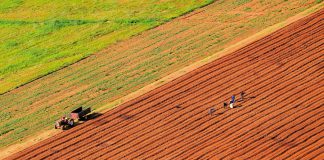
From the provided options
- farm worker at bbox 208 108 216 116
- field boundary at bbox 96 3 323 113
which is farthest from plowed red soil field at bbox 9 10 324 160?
field boundary at bbox 96 3 323 113

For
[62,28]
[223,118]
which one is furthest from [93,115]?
[62,28]

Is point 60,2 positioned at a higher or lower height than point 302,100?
higher

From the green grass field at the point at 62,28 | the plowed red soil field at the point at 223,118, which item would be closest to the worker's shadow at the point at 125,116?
the plowed red soil field at the point at 223,118

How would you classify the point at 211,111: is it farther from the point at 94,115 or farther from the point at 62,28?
the point at 62,28

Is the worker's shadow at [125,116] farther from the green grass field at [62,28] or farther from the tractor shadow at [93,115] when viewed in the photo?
the green grass field at [62,28]

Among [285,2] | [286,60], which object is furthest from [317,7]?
[286,60]

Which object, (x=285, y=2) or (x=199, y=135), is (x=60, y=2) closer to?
(x=285, y=2)
